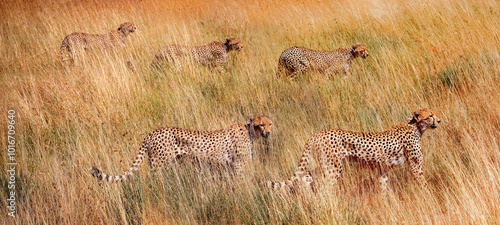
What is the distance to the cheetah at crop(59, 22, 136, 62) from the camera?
24.1ft

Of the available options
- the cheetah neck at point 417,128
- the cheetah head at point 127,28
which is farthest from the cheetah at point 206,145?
the cheetah head at point 127,28

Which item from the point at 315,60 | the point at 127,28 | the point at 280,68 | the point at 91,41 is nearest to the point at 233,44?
the point at 280,68

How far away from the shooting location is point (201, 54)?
23.5 feet

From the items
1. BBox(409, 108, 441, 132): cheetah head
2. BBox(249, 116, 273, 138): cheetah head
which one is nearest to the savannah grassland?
BBox(249, 116, 273, 138): cheetah head

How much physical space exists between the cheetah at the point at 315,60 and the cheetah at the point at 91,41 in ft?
7.35

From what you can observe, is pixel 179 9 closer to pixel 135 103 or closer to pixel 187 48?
pixel 187 48

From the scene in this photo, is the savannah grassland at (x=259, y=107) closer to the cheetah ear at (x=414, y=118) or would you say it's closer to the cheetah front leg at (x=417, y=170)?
the cheetah front leg at (x=417, y=170)

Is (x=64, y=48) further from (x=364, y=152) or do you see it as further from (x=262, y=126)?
(x=364, y=152)

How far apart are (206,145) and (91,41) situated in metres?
3.94

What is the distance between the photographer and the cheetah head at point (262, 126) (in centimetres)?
457

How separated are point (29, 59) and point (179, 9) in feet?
10.3

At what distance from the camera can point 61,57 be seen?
7.46 meters

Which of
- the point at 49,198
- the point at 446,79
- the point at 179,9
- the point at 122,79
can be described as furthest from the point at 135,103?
the point at 179,9

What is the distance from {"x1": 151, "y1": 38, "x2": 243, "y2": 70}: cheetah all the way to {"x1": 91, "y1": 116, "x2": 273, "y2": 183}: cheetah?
211 cm
